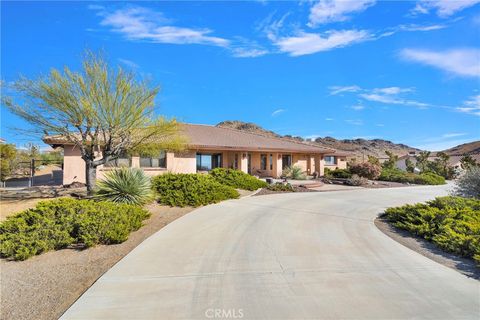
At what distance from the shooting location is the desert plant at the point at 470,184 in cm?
1218

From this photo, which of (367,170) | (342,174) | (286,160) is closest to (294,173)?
(286,160)

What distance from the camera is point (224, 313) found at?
3.74 meters

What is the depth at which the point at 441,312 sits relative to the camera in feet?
12.4

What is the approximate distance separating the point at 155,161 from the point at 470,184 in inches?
702

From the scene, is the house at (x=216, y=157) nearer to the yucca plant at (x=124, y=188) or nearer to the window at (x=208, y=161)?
the window at (x=208, y=161)

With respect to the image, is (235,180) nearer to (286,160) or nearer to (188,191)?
(188,191)

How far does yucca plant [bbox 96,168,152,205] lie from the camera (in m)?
10.8

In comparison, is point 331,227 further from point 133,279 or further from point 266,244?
point 133,279

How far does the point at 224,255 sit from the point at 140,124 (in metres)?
8.99

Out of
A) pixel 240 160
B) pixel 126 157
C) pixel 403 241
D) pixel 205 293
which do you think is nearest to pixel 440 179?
pixel 240 160

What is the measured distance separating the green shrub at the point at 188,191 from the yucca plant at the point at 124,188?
3.21 ft

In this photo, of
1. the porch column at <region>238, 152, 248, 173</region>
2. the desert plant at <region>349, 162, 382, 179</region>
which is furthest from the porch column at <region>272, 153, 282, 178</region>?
the desert plant at <region>349, 162, 382, 179</region>

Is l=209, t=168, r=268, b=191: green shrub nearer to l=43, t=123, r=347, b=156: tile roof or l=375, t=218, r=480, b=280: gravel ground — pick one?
l=43, t=123, r=347, b=156: tile roof

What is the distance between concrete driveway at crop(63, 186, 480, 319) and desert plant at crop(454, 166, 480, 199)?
24.7 ft
